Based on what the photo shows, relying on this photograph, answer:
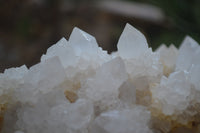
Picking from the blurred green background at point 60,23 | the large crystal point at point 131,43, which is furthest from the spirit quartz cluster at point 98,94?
the blurred green background at point 60,23

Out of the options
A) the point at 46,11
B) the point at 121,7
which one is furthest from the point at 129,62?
the point at 121,7

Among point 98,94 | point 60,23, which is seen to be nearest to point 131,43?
point 98,94

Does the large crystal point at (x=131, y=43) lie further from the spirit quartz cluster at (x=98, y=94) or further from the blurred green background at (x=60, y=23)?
the blurred green background at (x=60, y=23)

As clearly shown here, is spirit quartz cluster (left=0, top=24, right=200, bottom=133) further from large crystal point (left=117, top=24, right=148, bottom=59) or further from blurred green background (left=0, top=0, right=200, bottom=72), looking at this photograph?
blurred green background (left=0, top=0, right=200, bottom=72)

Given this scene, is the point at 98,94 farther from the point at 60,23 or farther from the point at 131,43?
the point at 60,23

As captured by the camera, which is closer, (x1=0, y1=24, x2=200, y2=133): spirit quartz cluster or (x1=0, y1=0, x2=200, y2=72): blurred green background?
(x1=0, y1=24, x2=200, y2=133): spirit quartz cluster

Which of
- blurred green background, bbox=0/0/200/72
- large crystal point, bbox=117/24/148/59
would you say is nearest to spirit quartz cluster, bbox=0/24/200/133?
large crystal point, bbox=117/24/148/59
